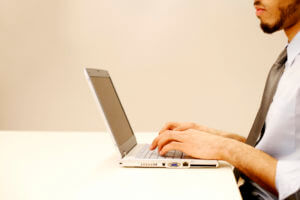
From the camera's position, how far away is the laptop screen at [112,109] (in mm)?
1179

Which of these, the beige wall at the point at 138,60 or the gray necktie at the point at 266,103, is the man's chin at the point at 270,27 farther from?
the beige wall at the point at 138,60

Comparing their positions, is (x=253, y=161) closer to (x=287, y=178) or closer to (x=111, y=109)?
(x=287, y=178)

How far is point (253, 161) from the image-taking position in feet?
3.40

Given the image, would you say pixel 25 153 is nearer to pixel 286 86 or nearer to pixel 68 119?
pixel 286 86

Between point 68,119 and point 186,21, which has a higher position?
point 186,21

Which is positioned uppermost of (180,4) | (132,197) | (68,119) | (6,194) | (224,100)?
(180,4)

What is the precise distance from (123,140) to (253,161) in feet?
1.44

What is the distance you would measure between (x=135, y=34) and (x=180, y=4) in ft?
1.54

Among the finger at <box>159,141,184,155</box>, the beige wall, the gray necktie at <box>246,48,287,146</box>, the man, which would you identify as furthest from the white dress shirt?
the beige wall

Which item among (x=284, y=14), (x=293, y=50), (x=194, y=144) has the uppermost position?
(x=284, y=14)

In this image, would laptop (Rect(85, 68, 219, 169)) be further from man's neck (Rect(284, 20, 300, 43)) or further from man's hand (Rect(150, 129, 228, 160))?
man's neck (Rect(284, 20, 300, 43))

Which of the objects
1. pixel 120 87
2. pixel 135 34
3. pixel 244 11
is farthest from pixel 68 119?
pixel 244 11

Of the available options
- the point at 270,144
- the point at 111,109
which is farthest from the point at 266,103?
the point at 111,109

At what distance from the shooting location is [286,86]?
1091 millimetres
